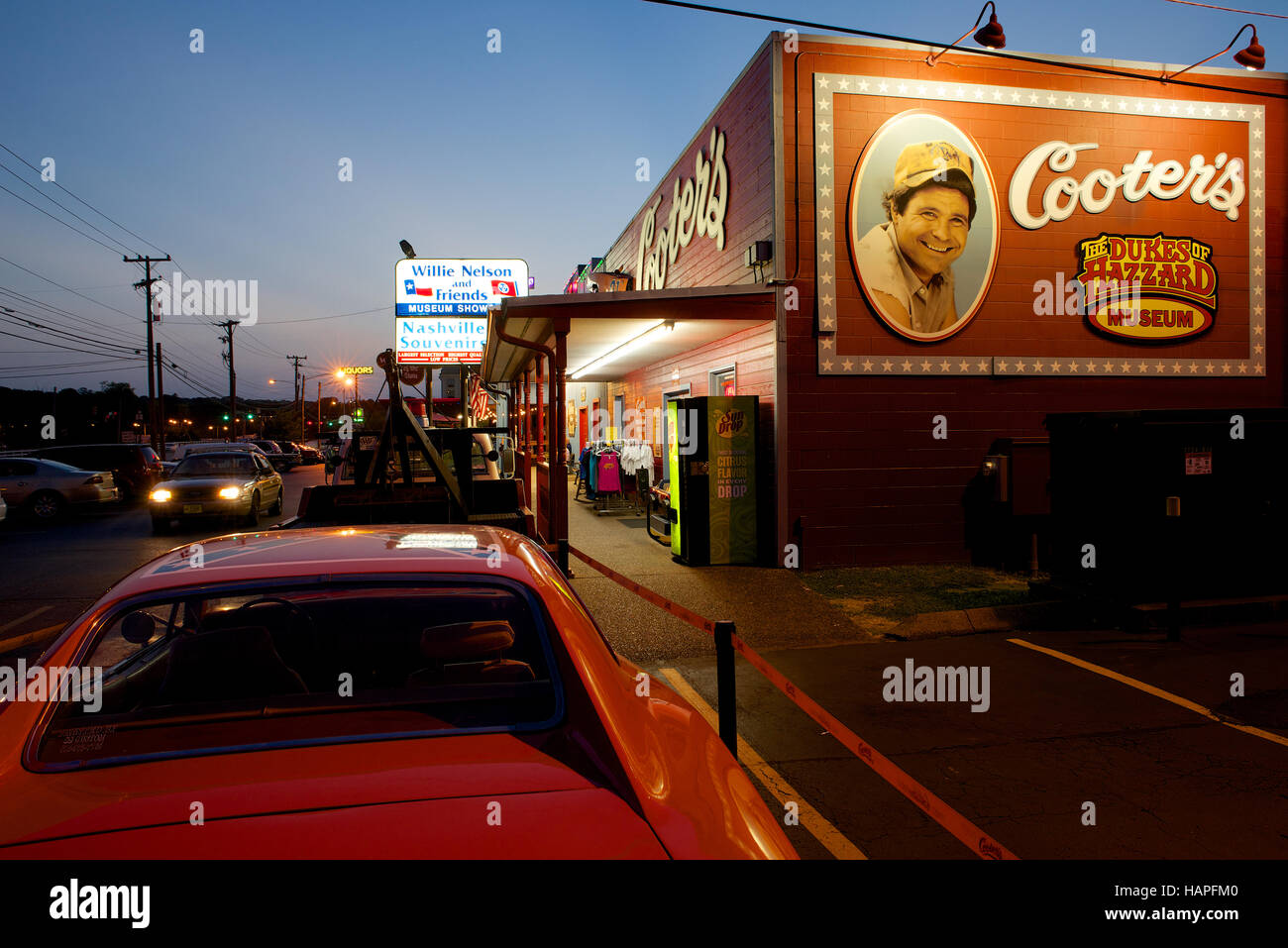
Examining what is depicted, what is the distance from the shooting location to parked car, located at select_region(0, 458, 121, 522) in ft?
59.9

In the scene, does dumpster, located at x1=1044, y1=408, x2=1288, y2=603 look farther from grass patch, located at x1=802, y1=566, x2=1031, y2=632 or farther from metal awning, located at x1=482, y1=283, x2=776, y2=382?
metal awning, located at x1=482, y1=283, x2=776, y2=382

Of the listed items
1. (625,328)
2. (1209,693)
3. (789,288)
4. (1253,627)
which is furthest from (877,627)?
(625,328)

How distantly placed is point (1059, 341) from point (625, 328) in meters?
6.15

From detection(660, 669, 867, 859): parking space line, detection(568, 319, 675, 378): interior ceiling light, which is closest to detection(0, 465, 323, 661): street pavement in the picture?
detection(660, 669, 867, 859): parking space line

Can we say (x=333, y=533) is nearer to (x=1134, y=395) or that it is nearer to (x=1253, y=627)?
(x=1253, y=627)

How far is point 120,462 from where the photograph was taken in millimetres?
22578

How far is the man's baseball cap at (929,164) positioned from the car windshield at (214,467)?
13826 millimetres

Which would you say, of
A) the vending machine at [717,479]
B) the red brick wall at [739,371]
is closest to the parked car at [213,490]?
the red brick wall at [739,371]

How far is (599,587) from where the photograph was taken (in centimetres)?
958

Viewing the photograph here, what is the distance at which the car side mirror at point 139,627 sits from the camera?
2.44 m

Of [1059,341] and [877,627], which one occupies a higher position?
[1059,341]
